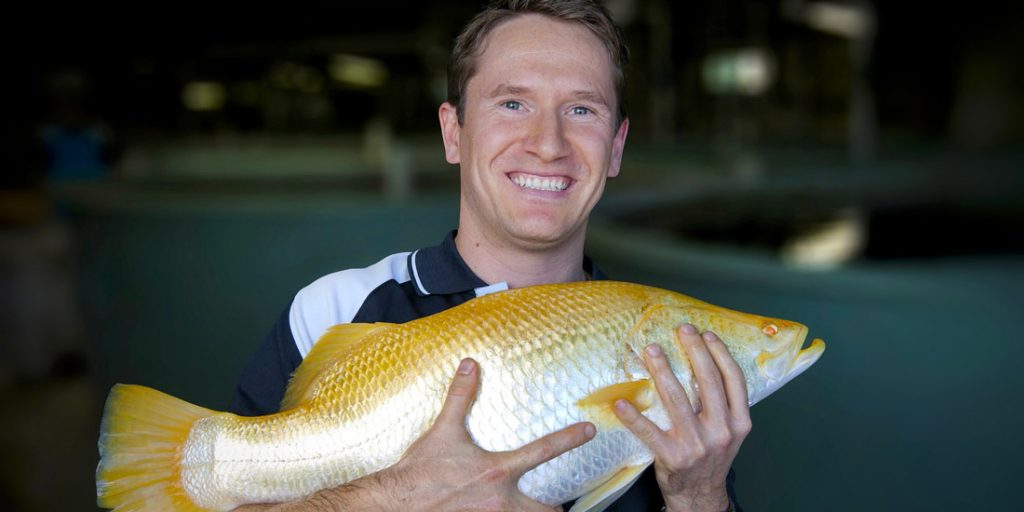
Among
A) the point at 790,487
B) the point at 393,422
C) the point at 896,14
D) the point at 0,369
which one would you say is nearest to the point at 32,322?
the point at 0,369

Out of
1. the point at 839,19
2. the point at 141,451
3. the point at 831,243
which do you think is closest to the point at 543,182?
the point at 141,451

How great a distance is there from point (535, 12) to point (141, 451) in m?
0.64

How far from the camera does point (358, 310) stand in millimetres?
1076

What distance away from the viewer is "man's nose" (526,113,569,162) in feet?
3.23

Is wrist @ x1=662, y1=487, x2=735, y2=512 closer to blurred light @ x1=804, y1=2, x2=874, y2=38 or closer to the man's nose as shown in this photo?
the man's nose

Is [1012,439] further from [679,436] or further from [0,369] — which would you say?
[0,369]

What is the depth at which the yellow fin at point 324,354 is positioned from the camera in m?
0.90

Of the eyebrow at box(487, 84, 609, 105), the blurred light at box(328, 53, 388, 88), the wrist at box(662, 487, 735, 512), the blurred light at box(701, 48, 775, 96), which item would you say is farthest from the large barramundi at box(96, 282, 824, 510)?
the blurred light at box(328, 53, 388, 88)

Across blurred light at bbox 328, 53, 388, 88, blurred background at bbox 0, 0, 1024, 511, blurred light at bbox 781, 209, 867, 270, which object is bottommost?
blurred light at bbox 781, 209, 867, 270

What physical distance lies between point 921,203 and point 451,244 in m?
7.61

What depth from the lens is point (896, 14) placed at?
12883 millimetres

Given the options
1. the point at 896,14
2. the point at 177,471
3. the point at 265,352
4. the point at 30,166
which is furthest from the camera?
the point at 896,14

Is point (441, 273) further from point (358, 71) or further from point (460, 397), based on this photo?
point (358, 71)

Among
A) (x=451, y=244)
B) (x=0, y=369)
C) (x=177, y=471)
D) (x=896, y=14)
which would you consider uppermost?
(x=896, y=14)
